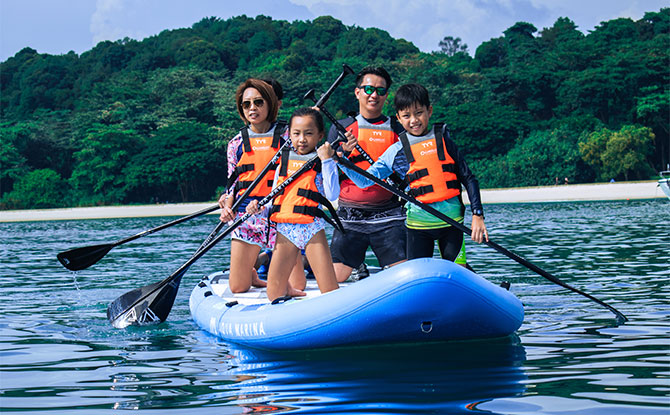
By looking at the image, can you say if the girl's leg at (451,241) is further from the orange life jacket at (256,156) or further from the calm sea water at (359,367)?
the orange life jacket at (256,156)

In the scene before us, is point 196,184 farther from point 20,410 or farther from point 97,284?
point 20,410

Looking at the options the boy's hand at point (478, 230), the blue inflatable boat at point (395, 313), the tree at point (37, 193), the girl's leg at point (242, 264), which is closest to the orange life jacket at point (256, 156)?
the girl's leg at point (242, 264)

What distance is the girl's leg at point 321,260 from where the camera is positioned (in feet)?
20.1

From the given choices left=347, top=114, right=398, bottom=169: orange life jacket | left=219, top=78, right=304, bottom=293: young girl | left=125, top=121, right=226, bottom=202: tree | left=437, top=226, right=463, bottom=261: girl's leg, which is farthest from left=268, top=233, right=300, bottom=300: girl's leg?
left=125, top=121, right=226, bottom=202: tree

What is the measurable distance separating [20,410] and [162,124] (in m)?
57.2

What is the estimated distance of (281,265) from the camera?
20.6 ft

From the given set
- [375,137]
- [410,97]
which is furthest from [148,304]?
[410,97]

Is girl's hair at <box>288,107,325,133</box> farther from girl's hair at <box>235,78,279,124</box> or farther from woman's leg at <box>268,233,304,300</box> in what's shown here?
woman's leg at <box>268,233,304,300</box>

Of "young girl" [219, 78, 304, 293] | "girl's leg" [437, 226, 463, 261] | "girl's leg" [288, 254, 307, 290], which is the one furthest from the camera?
"girl's leg" [288, 254, 307, 290]

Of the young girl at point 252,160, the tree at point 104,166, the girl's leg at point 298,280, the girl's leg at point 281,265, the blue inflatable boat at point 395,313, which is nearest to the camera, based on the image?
the blue inflatable boat at point 395,313

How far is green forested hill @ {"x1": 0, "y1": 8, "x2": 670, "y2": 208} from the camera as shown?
51.2 m

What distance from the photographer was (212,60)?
90.8 m

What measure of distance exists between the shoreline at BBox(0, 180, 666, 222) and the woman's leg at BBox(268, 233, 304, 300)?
116 feet

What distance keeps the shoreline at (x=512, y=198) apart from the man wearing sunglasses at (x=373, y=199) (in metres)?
34.8
